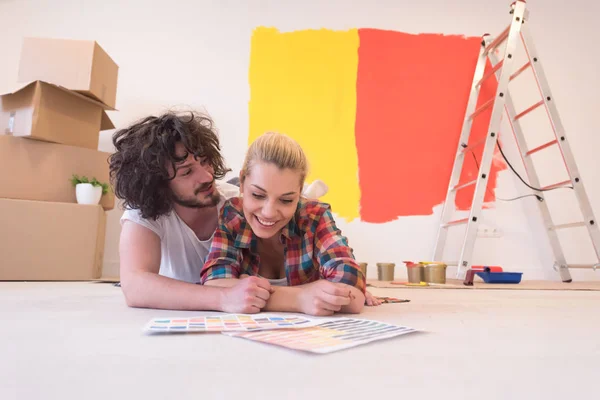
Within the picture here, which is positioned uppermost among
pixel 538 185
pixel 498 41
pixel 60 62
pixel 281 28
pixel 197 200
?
pixel 281 28

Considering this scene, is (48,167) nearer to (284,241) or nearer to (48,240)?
(48,240)

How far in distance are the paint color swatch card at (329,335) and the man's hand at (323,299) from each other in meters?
0.06

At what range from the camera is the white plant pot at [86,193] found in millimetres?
2113

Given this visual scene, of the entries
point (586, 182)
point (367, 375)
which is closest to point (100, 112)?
point (367, 375)

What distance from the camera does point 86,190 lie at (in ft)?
6.93

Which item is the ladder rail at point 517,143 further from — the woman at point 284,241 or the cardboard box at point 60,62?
the cardboard box at point 60,62

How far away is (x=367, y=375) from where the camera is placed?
0.51 metres

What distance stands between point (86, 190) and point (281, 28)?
5.03ft

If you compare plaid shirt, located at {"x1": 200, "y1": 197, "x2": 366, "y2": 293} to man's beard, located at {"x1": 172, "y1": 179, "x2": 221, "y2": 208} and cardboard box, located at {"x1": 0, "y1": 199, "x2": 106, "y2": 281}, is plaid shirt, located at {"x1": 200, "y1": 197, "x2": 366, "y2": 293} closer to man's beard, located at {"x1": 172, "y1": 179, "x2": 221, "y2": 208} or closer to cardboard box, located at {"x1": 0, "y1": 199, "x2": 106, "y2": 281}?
man's beard, located at {"x1": 172, "y1": 179, "x2": 221, "y2": 208}

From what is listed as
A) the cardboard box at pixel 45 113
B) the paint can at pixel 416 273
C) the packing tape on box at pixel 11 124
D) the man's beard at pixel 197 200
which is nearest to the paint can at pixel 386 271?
the paint can at pixel 416 273

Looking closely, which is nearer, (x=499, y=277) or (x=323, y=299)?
(x=323, y=299)

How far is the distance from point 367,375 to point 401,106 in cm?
248

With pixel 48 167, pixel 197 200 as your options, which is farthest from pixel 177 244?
pixel 48 167

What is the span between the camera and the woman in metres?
0.93
